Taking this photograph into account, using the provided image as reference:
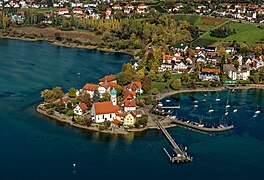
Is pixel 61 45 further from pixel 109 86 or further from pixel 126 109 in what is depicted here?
pixel 126 109

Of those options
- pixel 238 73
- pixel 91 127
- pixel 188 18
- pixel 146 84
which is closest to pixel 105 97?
pixel 91 127

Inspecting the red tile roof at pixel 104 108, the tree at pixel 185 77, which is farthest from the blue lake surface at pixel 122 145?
the tree at pixel 185 77

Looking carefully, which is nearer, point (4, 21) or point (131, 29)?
point (131, 29)

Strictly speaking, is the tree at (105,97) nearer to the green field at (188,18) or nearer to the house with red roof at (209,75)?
the house with red roof at (209,75)

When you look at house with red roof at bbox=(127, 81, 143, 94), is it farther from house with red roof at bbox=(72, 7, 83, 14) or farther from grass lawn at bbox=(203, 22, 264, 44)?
house with red roof at bbox=(72, 7, 83, 14)

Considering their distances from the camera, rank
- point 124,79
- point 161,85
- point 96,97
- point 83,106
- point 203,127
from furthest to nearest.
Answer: point 161,85 → point 124,79 → point 96,97 → point 83,106 → point 203,127

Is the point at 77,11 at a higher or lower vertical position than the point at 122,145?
higher

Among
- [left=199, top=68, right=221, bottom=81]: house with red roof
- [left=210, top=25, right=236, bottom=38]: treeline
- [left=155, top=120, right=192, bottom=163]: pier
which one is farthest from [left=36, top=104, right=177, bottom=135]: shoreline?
[left=210, top=25, right=236, bottom=38]: treeline

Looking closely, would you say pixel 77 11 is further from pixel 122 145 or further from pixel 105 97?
pixel 122 145

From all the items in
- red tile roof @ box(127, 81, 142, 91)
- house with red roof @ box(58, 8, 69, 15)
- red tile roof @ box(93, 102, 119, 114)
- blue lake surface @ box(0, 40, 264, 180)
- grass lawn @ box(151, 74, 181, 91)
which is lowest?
blue lake surface @ box(0, 40, 264, 180)
